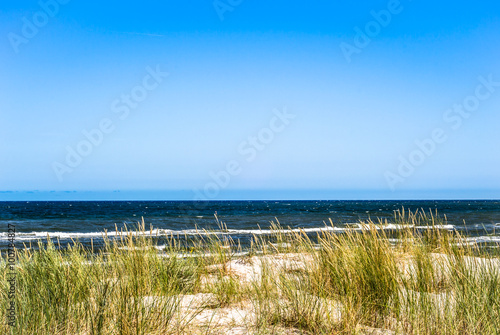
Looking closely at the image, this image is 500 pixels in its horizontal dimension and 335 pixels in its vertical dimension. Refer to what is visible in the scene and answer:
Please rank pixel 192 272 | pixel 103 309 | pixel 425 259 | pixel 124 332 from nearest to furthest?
pixel 124 332 → pixel 103 309 → pixel 425 259 → pixel 192 272

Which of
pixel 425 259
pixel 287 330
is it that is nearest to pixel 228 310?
pixel 287 330

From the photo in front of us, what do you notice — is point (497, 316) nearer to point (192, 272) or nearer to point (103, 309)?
point (103, 309)

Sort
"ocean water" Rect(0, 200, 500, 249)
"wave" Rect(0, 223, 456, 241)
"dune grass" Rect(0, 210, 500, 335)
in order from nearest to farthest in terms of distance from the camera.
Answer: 1. "dune grass" Rect(0, 210, 500, 335)
2. "wave" Rect(0, 223, 456, 241)
3. "ocean water" Rect(0, 200, 500, 249)

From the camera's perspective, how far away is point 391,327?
3213 millimetres

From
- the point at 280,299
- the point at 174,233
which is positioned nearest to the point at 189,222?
the point at 174,233

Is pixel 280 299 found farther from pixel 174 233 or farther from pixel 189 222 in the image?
pixel 189 222

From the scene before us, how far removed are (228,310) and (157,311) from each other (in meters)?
0.97

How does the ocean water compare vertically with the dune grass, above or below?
below

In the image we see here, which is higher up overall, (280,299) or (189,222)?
(280,299)

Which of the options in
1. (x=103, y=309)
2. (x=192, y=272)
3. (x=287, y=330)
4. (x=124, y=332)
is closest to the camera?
(x=124, y=332)

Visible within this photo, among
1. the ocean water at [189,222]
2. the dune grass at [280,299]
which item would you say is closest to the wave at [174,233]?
the ocean water at [189,222]

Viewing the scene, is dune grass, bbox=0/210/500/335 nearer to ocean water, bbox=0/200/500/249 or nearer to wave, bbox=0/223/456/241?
wave, bbox=0/223/456/241

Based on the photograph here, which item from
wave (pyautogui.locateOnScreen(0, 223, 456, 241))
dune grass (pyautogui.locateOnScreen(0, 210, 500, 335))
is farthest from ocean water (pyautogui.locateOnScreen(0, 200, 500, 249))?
dune grass (pyautogui.locateOnScreen(0, 210, 500, 335))

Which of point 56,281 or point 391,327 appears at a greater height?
point 56,281
